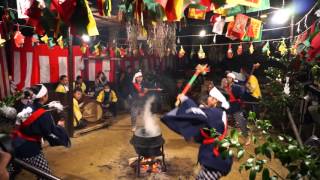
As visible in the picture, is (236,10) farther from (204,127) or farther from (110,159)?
(110,159)

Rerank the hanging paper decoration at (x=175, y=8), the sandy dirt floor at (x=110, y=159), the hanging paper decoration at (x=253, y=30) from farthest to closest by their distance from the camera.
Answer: the hanging paper decoration at (x=253, y=30) < the sandy dirt floor at (x=110, y=159) < the hanging paper decoration at (x=175, y=8)

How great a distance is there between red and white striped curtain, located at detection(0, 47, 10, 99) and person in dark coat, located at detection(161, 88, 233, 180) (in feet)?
22.6

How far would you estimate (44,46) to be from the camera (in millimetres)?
10758

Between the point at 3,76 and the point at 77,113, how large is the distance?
3.17 m

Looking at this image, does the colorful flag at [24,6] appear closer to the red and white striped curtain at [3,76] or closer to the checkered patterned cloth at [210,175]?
the red and white striped curtain at [3,76]

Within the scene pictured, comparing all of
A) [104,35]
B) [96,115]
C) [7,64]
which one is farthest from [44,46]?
[104,35]

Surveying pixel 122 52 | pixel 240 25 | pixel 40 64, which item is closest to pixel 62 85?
pixel 40 64

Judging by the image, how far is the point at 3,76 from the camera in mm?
9023

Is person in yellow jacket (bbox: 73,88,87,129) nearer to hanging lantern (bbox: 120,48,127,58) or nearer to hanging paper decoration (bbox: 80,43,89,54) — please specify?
hanging paper decoration (bbox: 80,43,89,54)

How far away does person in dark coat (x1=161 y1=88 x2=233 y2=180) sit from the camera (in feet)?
16.0

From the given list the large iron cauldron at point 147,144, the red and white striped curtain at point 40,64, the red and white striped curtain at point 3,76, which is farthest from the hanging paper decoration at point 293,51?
the red and white striped curtain at point 3,76

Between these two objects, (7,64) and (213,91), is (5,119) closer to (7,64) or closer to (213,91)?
(7,64)

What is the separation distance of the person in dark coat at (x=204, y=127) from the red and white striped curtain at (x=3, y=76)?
22.6 ft

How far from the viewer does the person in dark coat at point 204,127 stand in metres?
4.86
